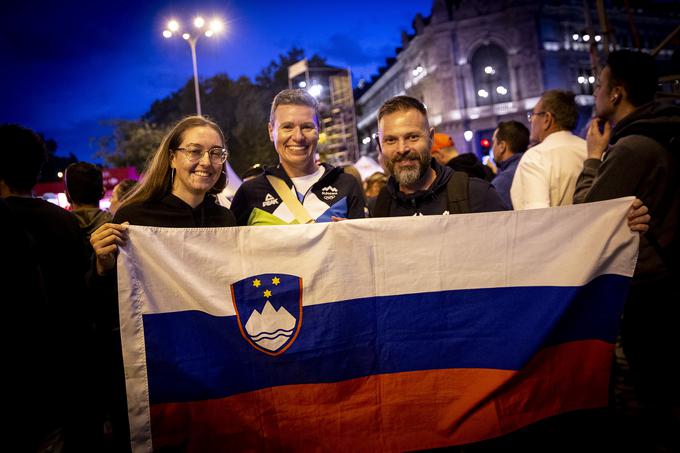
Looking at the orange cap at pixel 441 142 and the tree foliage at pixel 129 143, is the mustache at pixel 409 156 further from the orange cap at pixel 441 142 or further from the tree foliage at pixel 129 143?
the tree foliage at pixel 129 143

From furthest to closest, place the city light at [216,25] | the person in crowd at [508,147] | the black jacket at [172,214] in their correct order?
the city light at [216,25] < the person in crowd at [508,147] < the black jacket at [172,214]

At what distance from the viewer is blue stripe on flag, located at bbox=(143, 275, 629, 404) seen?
2355 mm

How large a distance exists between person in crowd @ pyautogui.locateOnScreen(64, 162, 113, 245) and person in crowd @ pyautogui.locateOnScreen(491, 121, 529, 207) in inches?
153

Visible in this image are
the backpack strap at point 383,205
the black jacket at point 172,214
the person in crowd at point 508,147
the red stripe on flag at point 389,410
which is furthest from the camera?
the person in crowd at point 508,147

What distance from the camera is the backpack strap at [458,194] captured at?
2789 millimetres

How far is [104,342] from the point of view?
3.23 metres

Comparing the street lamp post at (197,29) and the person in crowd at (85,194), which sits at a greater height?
the street lamp post at (197,29)

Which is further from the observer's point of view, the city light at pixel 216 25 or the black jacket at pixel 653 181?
the city light at pixel 216 25

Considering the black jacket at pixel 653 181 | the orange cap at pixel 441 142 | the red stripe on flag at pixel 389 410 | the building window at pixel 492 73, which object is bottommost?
the red stripe on flag at pixel 389 410

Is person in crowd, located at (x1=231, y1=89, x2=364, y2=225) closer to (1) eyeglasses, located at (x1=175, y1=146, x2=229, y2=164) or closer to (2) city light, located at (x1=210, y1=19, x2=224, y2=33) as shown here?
(1) eyeglasses, located at (x1=175, y1=146, x2=229, y2=164)

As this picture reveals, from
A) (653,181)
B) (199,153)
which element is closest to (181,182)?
(199,153)

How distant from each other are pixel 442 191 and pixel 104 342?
8.46ft

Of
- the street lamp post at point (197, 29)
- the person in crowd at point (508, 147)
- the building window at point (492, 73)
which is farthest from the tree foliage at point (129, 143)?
the person in crowd at point (508, 147)

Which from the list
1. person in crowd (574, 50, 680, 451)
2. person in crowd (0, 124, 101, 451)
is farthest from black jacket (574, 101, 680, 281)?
person in crowd (0, 124, 101, 451)
